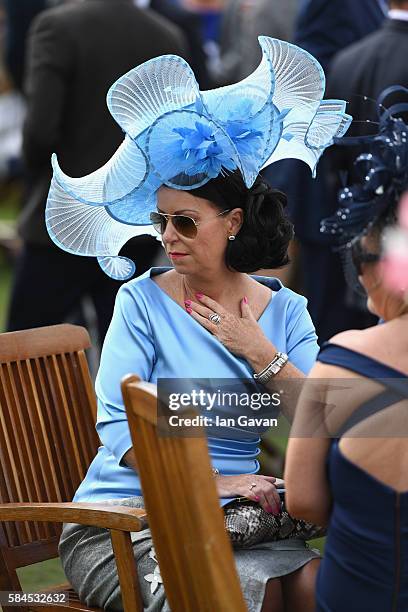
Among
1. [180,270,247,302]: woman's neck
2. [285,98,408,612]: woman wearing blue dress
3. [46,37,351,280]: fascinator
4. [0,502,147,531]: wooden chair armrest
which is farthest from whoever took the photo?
[180,270,247,302]: woman's neck

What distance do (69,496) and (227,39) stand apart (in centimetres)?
479

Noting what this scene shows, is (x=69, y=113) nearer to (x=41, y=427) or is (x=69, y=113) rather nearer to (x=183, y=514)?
(x=41, y=427)

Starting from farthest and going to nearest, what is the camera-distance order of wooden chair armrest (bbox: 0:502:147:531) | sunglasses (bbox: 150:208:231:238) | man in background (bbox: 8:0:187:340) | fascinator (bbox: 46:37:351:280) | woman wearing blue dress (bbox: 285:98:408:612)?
man in background (bbox: 8:0:187:340) → sunglasses (bbox: 150:208:231:238) → fascinator (bbox: 46:37:351:280) → wooden chair armrest (bbox: 0:502:147:531) → woman wearing blue dress (bbox: 285:98:408:612)

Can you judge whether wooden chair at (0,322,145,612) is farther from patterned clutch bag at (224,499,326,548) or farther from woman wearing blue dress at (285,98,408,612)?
woman wearing blue dress at (285,98,408,612)

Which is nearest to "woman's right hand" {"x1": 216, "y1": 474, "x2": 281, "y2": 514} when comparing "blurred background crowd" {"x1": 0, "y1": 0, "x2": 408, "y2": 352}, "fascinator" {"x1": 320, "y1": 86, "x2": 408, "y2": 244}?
"fascinator" {"x1": 320, "y1": 86, "x2": 408, "y2": 244}

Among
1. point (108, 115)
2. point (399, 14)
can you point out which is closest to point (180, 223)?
point (108, 115)

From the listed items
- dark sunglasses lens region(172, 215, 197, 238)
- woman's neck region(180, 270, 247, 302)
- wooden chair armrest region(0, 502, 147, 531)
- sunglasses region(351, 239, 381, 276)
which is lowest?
wooden chair armrest region(0, 502, 147, 531)

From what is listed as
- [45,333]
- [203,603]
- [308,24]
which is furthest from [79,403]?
[308,24]

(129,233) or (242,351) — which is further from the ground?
(129,233)

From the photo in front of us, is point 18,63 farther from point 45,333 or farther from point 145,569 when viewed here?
point 145,569

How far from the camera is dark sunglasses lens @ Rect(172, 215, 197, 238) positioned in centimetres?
245

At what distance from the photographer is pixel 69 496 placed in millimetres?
2744

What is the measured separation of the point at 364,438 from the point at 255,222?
780 mm

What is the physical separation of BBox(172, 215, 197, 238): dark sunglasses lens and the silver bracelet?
0.32 meters
